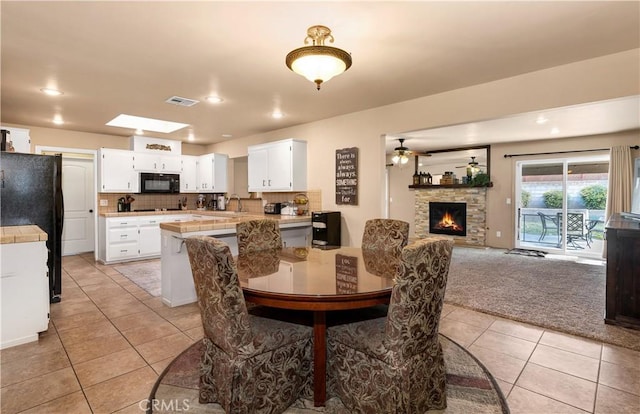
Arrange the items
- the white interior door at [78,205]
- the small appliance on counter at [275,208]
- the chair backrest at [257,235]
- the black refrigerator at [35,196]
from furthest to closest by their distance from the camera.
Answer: the white interior door at [78,205] → the small appliance on counter at [275,208] → the black refrigerator at [35,196] → the chair backrest at [257,235]

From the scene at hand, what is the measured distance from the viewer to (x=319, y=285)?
184 centimetres

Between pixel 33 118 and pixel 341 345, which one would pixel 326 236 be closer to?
pixel 341 345

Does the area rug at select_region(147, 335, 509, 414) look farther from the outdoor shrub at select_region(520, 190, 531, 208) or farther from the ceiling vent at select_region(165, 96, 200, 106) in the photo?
the outdoor shrub at select_region(520, 190, 531, 208)

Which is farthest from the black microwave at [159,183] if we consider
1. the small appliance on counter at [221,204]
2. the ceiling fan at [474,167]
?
the ceiling fan at [474,167]

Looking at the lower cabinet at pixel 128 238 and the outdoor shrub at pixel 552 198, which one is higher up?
the outdoor shrub at pixel 552 198

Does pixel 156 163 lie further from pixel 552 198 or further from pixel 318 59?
pixel 552 198

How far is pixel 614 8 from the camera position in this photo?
6.76 feet

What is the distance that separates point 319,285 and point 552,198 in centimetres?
708

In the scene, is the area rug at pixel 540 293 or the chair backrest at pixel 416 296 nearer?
the chair backrest at pixel 416 296

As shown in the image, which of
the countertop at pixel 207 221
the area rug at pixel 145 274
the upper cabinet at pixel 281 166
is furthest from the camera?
the upper cabinet at pixel 281 166

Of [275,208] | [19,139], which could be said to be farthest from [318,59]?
[19,139]

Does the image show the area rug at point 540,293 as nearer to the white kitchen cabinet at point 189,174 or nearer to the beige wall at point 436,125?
the beige wall at point 436,125

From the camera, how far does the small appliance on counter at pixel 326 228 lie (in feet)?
15.2

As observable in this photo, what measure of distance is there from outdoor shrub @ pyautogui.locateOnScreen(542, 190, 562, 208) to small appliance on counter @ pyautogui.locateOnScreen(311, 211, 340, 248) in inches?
198
